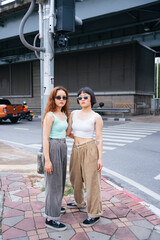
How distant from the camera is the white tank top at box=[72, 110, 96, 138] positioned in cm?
318

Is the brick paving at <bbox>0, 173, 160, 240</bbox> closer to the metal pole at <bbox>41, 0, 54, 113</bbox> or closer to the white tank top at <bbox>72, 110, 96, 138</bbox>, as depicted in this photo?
the white tank top at <bbox>72, 110, 96, 138</bbox>

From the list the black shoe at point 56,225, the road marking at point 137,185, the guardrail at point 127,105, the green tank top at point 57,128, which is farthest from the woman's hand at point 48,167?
the guardrail at point 127,105

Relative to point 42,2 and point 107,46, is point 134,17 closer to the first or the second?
point 107,46

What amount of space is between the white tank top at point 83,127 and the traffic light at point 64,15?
1.96 meters

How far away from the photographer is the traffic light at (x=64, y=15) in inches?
171

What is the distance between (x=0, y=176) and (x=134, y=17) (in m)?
16.8

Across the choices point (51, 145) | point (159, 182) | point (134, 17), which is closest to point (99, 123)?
point (51, 145)

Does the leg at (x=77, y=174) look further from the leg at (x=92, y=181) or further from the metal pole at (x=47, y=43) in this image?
the metal pole at (x=47, y=43)

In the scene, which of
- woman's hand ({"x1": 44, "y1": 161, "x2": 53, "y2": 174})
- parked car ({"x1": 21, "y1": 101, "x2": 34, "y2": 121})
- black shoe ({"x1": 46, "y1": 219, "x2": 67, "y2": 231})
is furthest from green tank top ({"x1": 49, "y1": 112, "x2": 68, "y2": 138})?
parked car ({"x1": 21, "y1": 101, "x2": 34, "y2": 121})

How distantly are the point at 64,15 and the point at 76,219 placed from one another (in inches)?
132

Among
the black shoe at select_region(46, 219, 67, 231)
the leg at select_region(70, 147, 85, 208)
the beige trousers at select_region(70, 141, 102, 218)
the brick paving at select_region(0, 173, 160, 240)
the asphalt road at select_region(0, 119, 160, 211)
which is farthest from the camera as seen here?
the asphalt road at select_region(0, 119, 160, 211)

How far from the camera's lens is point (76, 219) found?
3.26 meters

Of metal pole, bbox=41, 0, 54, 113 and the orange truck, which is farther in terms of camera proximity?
the orange truck

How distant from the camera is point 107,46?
80.3 ft
